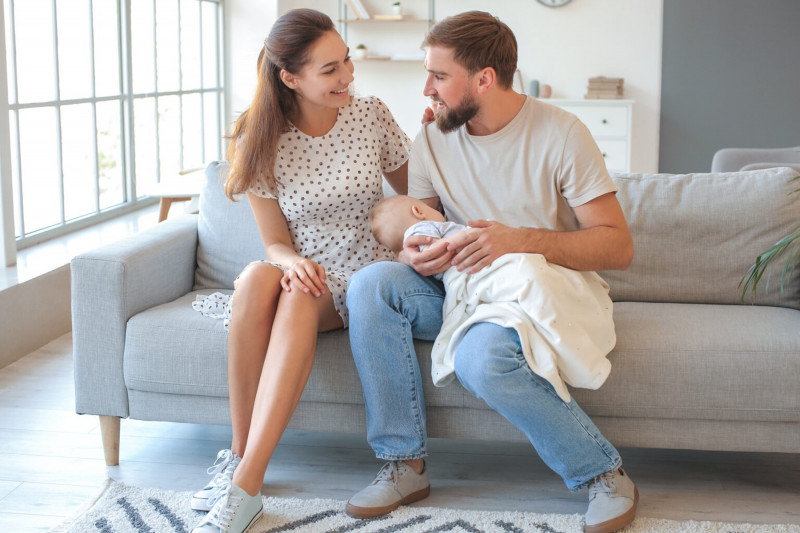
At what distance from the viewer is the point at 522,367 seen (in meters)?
1.92

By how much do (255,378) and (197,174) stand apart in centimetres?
249

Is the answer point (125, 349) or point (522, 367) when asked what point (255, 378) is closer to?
point (125, 349)

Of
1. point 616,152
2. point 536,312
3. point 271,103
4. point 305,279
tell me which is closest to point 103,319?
point 305,279

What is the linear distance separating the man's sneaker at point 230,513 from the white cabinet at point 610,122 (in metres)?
4.52

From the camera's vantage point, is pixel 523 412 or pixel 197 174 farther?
pixel 197 174

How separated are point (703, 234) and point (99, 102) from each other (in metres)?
3.26

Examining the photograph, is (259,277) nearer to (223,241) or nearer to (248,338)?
(248,338)

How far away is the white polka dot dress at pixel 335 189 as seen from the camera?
2.35 meters

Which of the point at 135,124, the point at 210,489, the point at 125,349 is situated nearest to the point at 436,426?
the point at 210,489

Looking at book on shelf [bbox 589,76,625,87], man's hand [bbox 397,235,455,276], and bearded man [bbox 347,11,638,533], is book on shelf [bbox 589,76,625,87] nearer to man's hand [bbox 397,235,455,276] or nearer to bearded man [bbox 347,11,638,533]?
bearded man [bbox 347,11,638,533]

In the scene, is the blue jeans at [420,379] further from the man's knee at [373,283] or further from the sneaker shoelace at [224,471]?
the sneaker shoelace at [224,471]

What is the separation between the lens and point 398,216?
2244 millimetres

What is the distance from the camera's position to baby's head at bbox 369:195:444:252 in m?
2.23

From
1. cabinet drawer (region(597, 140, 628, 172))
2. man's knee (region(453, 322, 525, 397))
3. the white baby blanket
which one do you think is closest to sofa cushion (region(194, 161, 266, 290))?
the white baby blanket
